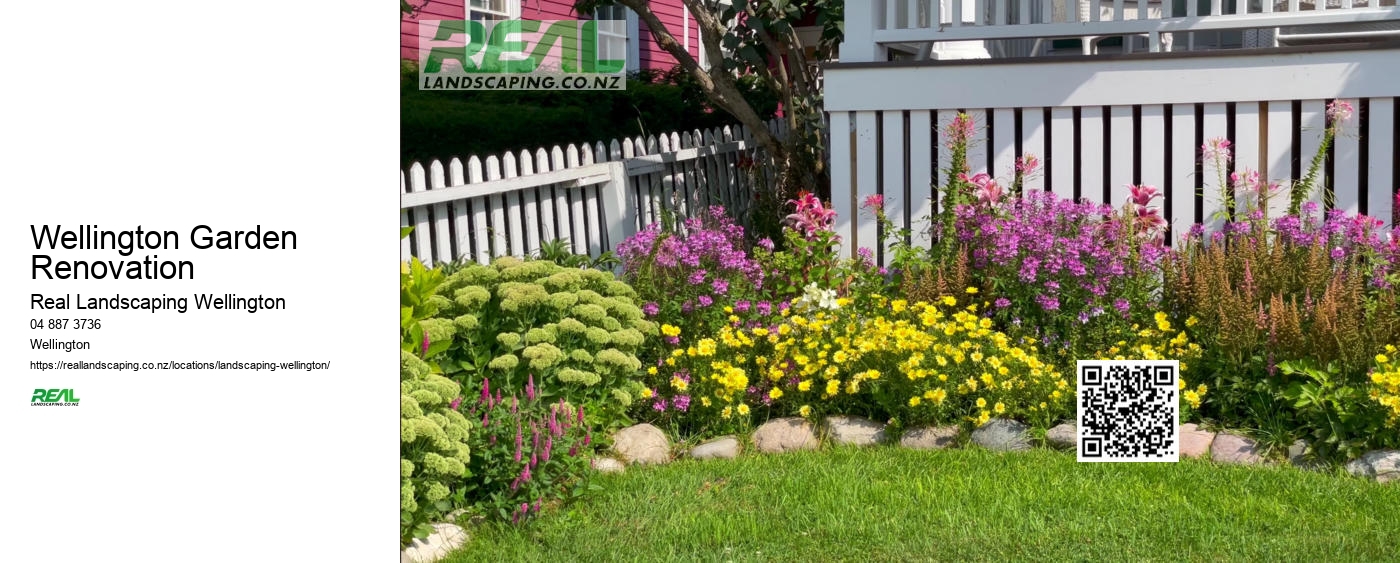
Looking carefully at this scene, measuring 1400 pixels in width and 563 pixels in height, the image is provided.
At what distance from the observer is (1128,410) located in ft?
15.9

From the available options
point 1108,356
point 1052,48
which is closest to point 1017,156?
point 1108,356

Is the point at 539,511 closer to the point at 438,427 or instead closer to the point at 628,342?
the point at 438,427

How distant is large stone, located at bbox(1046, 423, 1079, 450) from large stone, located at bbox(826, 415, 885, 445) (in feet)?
1.96

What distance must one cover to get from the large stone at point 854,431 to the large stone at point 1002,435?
1.16 ft

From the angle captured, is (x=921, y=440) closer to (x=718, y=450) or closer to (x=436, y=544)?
(x=718, y=450)

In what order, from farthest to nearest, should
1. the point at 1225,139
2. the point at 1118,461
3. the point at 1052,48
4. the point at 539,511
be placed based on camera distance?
the point at 1052,48, the point at 1225,139, the point at 1118,461, the point at 539,511

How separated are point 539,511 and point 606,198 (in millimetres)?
3872

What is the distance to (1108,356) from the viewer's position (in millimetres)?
5258

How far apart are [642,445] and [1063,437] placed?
1495 millimetres

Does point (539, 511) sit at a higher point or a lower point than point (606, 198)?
lower

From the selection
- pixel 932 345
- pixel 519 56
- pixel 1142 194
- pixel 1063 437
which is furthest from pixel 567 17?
pixel 1063 437

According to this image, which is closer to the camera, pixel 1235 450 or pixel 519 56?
pixel 1235 450

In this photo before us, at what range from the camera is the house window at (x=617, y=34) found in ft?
51.7

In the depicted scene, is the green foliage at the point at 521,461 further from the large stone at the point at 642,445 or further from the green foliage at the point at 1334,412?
the green foliage at the point at 1334,412
